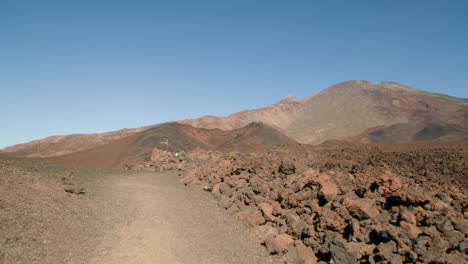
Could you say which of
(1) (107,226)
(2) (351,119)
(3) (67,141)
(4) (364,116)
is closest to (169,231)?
(1) (107,226)

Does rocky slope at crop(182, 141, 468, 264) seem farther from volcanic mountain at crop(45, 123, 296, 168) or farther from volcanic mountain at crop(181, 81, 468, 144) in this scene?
volcanic mountain at crop(181, 81, 468, 144)

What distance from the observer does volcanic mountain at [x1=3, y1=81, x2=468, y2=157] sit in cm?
8084

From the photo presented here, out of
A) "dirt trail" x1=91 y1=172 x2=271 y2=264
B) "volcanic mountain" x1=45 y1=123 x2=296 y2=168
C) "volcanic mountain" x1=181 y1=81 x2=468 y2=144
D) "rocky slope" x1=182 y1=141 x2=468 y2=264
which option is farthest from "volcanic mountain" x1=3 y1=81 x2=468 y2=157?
"rocky slope" x1=182 y1=141 x2=468 y2=264

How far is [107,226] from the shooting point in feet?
35.0

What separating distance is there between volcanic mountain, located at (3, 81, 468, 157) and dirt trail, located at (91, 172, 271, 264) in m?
51.2

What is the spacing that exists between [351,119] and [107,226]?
10857 centimetres

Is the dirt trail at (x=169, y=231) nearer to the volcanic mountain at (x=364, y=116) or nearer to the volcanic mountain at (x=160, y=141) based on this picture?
the volcanic mountain at (x=160, y=141)

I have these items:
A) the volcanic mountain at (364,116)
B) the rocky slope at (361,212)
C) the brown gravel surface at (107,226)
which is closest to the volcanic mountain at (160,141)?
the volcanic mountain at (364,116)

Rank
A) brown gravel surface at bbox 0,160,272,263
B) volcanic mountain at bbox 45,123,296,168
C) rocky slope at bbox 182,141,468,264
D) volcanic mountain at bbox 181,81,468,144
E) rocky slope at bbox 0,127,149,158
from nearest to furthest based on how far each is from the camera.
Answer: rocky slope at bbox 182,141,468,264, brown gravel surface at bbox 0,160,272,263, volcanic mountain at bbox 45,123,296,168, volcanic mountain at bbox 181,81,468,144, rocky slope at bbox 0,127,149,158

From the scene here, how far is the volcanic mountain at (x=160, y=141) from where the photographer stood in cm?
4903

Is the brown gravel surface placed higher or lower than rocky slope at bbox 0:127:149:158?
lower

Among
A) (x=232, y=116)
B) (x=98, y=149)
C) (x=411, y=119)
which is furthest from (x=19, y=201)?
(x=232, y=116)

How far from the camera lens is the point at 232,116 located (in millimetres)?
130750

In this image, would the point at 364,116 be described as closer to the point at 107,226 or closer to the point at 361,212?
the point at 361,212
